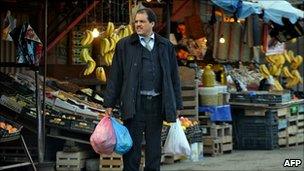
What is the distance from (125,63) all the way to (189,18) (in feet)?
22.7

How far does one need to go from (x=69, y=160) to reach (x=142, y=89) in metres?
3.17

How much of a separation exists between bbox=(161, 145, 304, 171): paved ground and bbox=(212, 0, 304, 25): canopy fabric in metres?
2.50

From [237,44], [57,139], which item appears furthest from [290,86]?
[57,139]

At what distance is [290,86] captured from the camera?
639 inches

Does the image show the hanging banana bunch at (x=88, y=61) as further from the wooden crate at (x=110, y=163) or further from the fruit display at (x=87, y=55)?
the wooden crate at (x=110, y=163)

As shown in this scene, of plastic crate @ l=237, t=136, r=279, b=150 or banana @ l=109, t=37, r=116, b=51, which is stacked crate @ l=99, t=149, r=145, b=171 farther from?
plastic crate @ l=237, t=136, r=279, b=150

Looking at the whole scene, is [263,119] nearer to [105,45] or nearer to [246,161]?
[246,161]

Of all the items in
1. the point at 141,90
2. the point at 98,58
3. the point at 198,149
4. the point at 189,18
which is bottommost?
the point at 198,149

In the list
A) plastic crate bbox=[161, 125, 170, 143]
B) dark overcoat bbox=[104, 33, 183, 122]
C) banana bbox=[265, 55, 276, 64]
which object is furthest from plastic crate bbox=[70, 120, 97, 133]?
banana bbox=[265, 55, 276, 64]

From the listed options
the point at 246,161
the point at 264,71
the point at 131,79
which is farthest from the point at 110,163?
the point at 264,71

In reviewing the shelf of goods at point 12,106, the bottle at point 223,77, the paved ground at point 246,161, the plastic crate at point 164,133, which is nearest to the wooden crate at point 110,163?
the plastic crate at point 164,133

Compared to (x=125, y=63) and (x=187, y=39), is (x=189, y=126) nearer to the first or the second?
(x=187, y=39)

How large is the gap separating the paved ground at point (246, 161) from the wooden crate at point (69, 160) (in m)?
1.34

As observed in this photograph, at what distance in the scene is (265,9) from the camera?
38.5 feet
